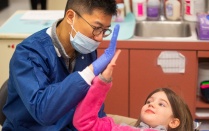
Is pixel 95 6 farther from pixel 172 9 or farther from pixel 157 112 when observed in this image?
pixel 172 9

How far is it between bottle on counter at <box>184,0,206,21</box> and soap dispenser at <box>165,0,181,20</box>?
0.06 m

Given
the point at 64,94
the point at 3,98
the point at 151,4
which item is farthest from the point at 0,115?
the point at 151,4

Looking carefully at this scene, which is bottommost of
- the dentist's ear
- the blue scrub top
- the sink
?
the sink

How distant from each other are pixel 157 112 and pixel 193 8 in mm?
1320

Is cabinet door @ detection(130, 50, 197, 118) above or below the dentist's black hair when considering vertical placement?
below

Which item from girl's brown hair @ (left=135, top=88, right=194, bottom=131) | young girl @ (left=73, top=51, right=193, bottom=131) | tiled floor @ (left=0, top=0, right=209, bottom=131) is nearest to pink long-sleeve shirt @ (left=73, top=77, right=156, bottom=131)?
young girl @ (left=73, top=51, right=193, bottom=131)

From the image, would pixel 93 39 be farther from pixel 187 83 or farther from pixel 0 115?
pixel 187 83

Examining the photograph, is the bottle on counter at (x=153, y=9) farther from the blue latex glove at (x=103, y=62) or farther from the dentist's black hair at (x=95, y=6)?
the blue latex glove at (x=103, y=62)

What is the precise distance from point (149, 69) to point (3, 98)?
3.46 ft

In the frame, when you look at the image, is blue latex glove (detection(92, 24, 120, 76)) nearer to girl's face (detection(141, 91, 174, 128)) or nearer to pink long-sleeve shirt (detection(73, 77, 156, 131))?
pink long-sleeve shirt (detection(73, 77, 156, 131))

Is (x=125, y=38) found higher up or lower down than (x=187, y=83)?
higher up

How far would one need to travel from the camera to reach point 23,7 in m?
5.29

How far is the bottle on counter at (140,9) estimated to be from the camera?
2.72m

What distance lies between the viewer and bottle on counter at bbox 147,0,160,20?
109 inches
